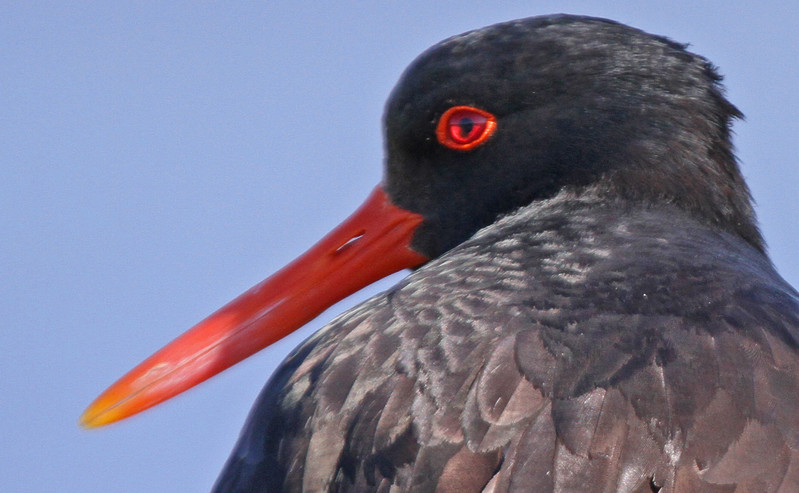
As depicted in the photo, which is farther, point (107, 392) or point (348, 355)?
point (107, 392)

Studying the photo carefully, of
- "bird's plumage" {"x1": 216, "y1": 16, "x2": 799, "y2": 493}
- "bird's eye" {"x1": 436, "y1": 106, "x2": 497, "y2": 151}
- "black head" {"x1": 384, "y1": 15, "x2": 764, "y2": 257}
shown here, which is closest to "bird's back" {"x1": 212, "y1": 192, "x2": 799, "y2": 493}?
"bird's plumage" {"x1": 216, "y1": 16, "x2": 799, "y2": 493}

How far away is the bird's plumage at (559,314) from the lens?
258 centimetres

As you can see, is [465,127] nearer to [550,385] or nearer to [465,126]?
[465,126]

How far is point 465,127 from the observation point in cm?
405

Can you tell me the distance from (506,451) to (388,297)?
855 millimetres

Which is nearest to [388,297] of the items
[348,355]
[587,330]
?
[348,355]

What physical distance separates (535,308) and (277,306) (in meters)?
1.57

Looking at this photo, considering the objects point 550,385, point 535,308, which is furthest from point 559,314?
point 550,385

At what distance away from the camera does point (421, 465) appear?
2.60 m

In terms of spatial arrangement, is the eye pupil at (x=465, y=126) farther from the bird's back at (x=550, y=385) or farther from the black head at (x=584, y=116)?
the bird's back at (x=550, y=385)

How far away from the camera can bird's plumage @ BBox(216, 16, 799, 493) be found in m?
2.58

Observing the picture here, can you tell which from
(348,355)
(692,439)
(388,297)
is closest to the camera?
(692,439)

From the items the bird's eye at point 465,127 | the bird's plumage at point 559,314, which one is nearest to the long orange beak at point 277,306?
the bird's plumage at point 559,314

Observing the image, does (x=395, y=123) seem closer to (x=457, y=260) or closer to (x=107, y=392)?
(x=457, y=260)
